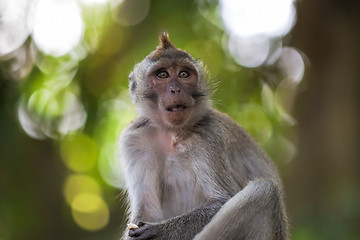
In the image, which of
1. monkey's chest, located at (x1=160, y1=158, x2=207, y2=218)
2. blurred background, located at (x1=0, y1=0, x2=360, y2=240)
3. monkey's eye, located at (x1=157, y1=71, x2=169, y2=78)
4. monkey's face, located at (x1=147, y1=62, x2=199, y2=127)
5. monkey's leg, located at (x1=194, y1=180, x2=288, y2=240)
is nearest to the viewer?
monkey's leg, located at (x1=194, y1=180, x2=288, y2=240)

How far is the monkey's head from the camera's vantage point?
661 cm

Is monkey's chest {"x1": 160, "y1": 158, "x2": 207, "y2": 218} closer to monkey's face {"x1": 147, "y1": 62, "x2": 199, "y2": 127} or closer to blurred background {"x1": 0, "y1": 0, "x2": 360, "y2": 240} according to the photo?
monkey's face {"x1": 147, "y1": 62, "x2": 199, "y2": 127}

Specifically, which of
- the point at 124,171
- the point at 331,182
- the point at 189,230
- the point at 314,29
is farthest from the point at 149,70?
the point at 314,29

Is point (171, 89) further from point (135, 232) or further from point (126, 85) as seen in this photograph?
point (126, 85)

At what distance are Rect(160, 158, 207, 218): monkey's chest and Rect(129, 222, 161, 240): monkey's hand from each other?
2.15ft

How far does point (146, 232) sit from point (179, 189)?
855mm

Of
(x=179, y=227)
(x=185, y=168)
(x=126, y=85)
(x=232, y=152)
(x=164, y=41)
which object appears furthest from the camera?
(x=126, y=85)

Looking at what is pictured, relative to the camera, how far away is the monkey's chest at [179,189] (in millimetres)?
6742

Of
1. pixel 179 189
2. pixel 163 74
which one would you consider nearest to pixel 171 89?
pixel 163 74

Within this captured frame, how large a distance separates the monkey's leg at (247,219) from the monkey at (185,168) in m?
0.01

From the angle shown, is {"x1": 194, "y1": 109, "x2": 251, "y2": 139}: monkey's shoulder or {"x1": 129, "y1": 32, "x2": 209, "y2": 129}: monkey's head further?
{"x1": 194, "y1": 109, "x2": 251, "y2": 139}: monkey's shoulder

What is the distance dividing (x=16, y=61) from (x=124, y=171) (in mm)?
9743

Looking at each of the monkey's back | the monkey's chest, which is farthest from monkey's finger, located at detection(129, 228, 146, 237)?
the monkey's back

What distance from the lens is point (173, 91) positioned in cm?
658
